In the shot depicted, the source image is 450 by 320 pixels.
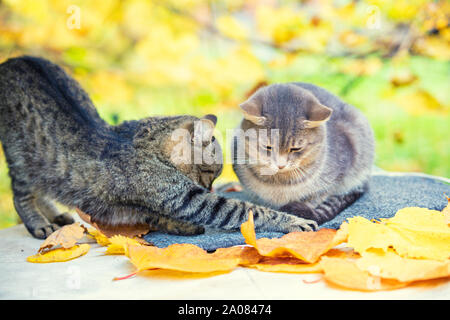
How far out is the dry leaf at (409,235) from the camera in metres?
1.14

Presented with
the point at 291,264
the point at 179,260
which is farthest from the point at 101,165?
the point at 291,264

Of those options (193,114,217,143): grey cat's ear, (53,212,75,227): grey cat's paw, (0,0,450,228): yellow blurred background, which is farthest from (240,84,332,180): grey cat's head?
(0,0,450,228): yellow blurred background

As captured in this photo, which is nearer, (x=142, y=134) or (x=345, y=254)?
(x=345, y=254)

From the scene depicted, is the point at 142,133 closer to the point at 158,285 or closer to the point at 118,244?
the point at 118,244

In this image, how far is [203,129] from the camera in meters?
1.66

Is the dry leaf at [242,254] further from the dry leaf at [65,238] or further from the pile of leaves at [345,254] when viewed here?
the dry leaf at [65,238]

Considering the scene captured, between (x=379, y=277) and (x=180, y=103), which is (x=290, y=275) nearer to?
(x=379, y=277)

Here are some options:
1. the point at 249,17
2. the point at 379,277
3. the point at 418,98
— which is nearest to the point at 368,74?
the point at 418,98

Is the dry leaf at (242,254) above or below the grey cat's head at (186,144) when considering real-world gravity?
below

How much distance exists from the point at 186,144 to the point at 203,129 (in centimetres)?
9

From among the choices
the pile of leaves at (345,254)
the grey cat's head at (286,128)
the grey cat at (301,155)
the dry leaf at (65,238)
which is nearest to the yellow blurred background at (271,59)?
the grey cat at (301,155)

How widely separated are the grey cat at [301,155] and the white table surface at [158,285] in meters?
0.61

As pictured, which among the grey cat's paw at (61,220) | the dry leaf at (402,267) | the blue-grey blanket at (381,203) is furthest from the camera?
the grey cat's paw at (61,220)

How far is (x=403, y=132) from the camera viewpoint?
3.33m
